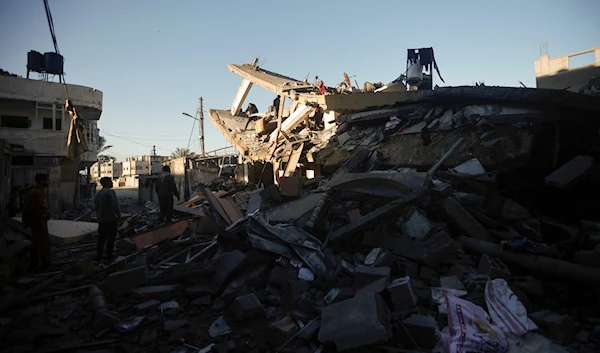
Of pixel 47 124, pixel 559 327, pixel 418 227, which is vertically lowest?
pixel 559 327

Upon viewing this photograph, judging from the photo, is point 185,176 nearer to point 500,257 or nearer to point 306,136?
point 306,136

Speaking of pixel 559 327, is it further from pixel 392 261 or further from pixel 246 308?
pixel 246 308

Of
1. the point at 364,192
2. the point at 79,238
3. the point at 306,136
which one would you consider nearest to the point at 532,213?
the point at 364,192

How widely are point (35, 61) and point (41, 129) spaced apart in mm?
3587

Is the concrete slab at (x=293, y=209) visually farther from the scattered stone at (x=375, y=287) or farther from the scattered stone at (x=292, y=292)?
the scattered stone at (x=375, y=287)

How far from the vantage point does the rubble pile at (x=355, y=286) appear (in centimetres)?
286

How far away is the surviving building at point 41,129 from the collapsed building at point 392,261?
30.4ft

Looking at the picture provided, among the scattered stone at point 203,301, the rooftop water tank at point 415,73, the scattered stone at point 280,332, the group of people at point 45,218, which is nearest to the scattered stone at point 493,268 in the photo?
the scattered stone at point 280,332

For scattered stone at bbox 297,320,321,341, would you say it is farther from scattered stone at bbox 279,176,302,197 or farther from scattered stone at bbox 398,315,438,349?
scattered stone at bbox 279,176,302,197

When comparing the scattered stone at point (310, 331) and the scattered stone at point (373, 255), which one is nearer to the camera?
the scattered stone at point (310, 331)

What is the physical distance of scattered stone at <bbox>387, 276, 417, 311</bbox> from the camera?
3117 mm

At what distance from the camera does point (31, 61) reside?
616 inches

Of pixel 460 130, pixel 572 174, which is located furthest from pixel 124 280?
pixel 460 130

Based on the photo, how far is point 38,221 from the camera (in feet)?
16.7
